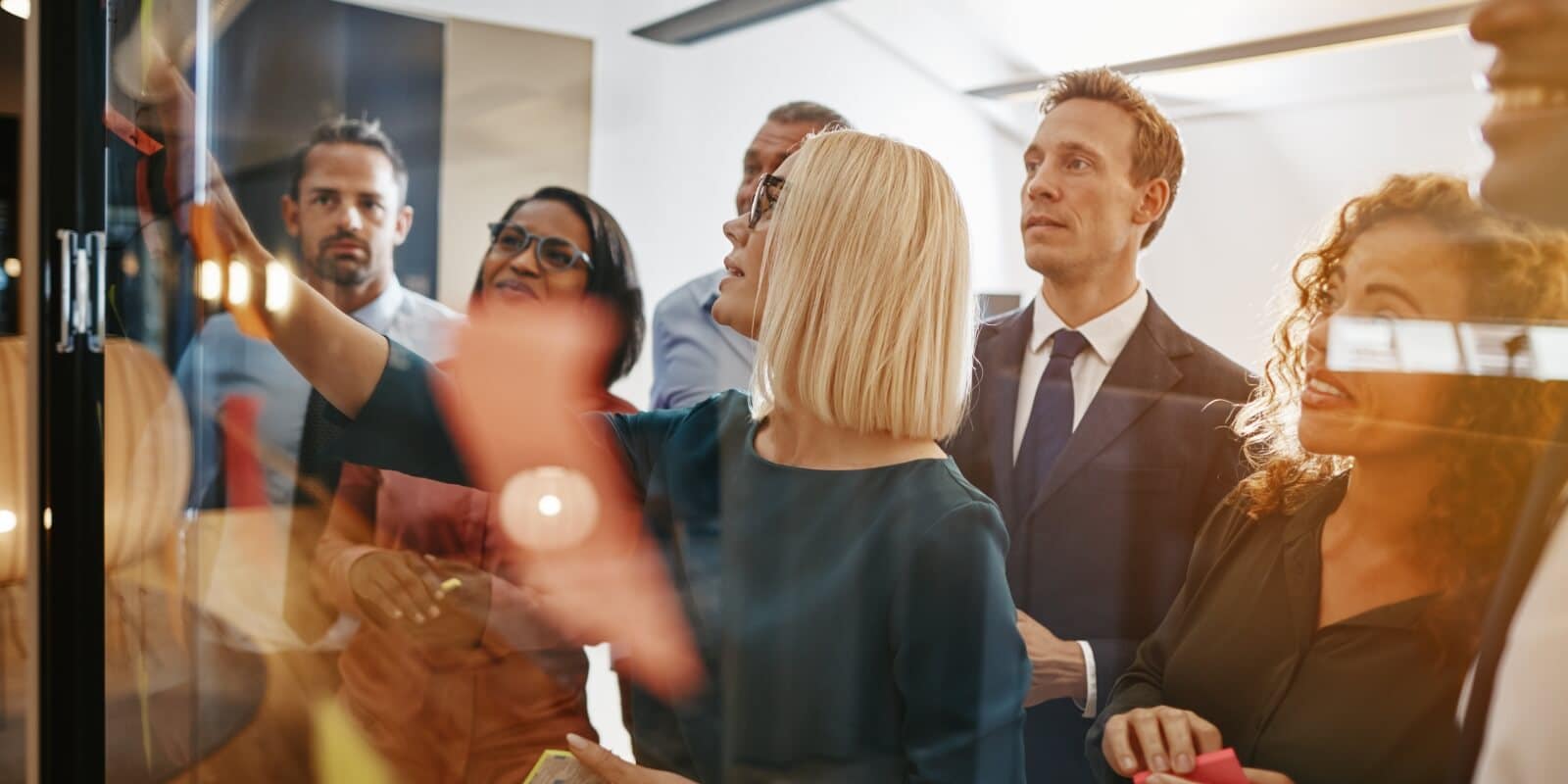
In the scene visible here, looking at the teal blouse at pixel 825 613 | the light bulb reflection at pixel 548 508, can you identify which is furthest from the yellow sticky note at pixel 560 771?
the light bulb reflection at pixel 548 508

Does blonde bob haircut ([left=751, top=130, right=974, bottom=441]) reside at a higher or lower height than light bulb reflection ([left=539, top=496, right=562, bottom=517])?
higher

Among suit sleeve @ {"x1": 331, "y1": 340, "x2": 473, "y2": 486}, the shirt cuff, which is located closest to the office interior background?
suit sleeve @ {"x1": 331, "y1": 340, "x2": 473, "y2": 486}

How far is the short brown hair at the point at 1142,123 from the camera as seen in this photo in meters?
1.05

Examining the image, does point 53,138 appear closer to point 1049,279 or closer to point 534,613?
point 534,613

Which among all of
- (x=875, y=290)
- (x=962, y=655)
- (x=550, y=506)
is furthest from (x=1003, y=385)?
(x=550, y=506)

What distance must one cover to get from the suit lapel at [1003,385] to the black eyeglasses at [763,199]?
1.13 feet

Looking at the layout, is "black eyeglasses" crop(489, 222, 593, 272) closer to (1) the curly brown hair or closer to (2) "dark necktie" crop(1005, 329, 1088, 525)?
(2) "dark necktie" crop(1005, 329, 1088, 525)

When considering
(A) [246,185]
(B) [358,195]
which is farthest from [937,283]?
(A) [246,185]

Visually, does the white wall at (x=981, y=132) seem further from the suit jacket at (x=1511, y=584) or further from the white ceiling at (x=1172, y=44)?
the suit jacket at (x=1511, y=584)

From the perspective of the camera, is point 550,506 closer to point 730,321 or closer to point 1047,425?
point 730,321

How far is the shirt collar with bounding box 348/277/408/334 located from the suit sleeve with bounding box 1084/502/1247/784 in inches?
46.7

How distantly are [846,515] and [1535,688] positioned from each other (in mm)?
682

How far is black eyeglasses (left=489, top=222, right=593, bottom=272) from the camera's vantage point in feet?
5.42

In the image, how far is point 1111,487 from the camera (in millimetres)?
1099
